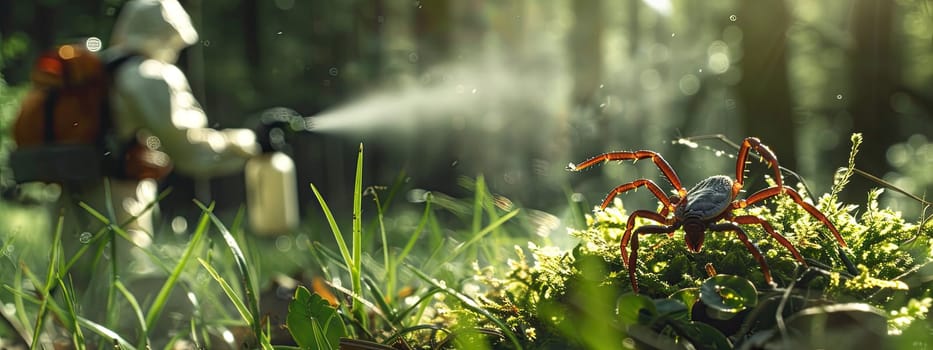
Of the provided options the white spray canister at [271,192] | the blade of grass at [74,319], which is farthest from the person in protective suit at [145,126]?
the blade of grass at [74,319]

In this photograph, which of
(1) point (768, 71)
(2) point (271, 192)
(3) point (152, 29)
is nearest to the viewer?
(3) point (152, 29)

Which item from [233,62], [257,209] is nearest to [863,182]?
[257,209]

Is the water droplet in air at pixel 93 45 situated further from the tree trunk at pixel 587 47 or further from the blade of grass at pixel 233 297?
the tree trunk at pixel 587 47

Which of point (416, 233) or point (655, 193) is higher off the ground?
point (655, 193)

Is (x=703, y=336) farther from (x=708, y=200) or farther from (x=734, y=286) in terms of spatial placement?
(x=708, y=200)

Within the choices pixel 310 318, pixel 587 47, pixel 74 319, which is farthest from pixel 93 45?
pixel 587 47

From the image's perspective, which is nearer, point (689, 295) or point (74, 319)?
point (689, 295)
